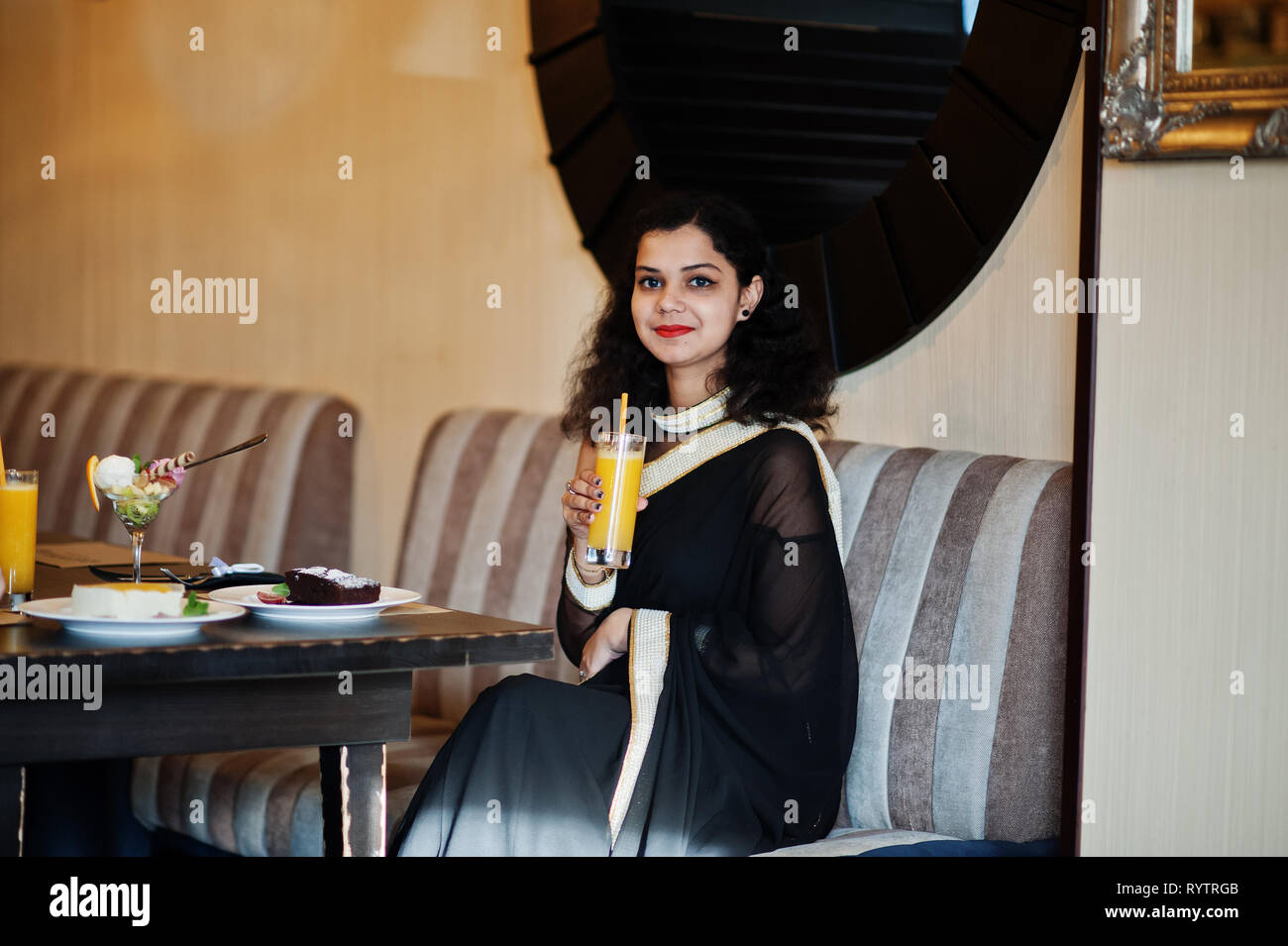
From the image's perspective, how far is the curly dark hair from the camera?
2.29 m

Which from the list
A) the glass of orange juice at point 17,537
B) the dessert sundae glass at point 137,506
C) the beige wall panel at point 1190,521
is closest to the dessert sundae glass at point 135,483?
the dessert sundae glass at point 137,506

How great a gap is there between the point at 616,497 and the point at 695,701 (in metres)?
0.30

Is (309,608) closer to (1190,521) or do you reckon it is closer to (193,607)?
(193,607)

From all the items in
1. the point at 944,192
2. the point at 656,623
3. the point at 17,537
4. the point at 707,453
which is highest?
the point at 944,192

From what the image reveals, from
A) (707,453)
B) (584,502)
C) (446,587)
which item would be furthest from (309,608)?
(446,587)

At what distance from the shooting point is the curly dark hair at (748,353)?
90.1 inches

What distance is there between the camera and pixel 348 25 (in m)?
3.53

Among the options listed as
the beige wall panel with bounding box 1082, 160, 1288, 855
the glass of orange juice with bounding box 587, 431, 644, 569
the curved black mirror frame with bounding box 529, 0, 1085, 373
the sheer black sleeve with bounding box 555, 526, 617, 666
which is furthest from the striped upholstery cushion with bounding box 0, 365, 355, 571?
the beige wall panel with bounding box 1082, 160, 1288, 855

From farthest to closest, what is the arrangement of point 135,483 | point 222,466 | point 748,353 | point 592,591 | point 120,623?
point 222,466 < point 748,353 < point 592,591 < point 135,483 < point 120,623

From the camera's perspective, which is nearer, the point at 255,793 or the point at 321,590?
the point at 321,590

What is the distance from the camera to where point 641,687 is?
2.03 meters

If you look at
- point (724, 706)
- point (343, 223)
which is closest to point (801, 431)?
point (724, 706)

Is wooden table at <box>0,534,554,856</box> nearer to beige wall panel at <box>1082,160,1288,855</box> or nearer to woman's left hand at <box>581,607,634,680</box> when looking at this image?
woman's left hand at <box>581,607,634,680</box>

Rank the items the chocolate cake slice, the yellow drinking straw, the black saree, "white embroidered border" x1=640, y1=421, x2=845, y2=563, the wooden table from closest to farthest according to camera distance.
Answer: the wooden table
the chocolate cake slice
the black saree
the yellow drinking straw
"white embroidered border" x1=640, y1=421, x2=845, y2=563
